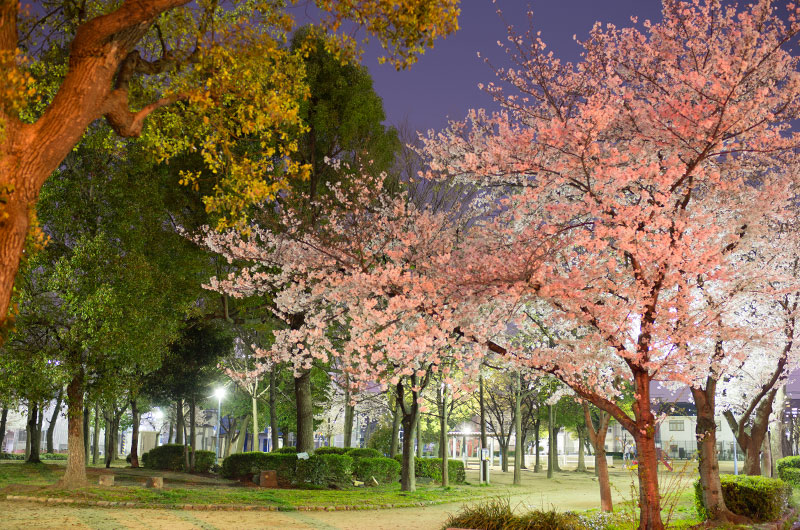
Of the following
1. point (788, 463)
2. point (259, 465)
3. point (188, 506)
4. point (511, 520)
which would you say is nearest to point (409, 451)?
point (259, 465)

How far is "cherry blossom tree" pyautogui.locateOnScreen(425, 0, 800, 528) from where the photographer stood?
8195 millimetres

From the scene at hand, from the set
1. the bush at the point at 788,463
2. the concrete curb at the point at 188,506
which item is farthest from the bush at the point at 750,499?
the bush at the point at 788,463

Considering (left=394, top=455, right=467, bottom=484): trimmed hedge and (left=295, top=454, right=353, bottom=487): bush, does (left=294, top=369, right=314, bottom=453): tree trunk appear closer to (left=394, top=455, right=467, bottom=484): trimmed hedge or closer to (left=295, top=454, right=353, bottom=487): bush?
(left=295, top=454, right=353, bottom=487): bush

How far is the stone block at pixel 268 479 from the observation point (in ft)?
70.6

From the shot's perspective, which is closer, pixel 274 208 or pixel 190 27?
pixel 190 27

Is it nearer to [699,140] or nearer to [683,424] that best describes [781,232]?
[699,140]

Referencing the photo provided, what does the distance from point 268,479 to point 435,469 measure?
309 inches

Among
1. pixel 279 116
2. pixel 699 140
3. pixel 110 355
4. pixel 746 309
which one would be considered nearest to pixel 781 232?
pixel 746 309

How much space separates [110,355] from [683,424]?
66.4m

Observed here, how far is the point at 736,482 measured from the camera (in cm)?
1272

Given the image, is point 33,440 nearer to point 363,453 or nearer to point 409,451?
point 363,453

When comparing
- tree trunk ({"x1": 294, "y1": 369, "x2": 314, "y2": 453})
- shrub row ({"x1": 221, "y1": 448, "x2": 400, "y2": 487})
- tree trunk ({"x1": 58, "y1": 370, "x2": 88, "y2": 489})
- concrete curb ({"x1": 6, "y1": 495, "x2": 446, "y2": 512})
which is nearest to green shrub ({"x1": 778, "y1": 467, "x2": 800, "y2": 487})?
shrub row ({"x1": 221, "y1": 448, "x2": 400, "y2": 487})

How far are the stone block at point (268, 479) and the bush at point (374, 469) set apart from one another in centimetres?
293

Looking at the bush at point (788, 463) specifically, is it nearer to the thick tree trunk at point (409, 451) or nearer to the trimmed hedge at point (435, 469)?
the trimmed hedge at point (435, 469)
